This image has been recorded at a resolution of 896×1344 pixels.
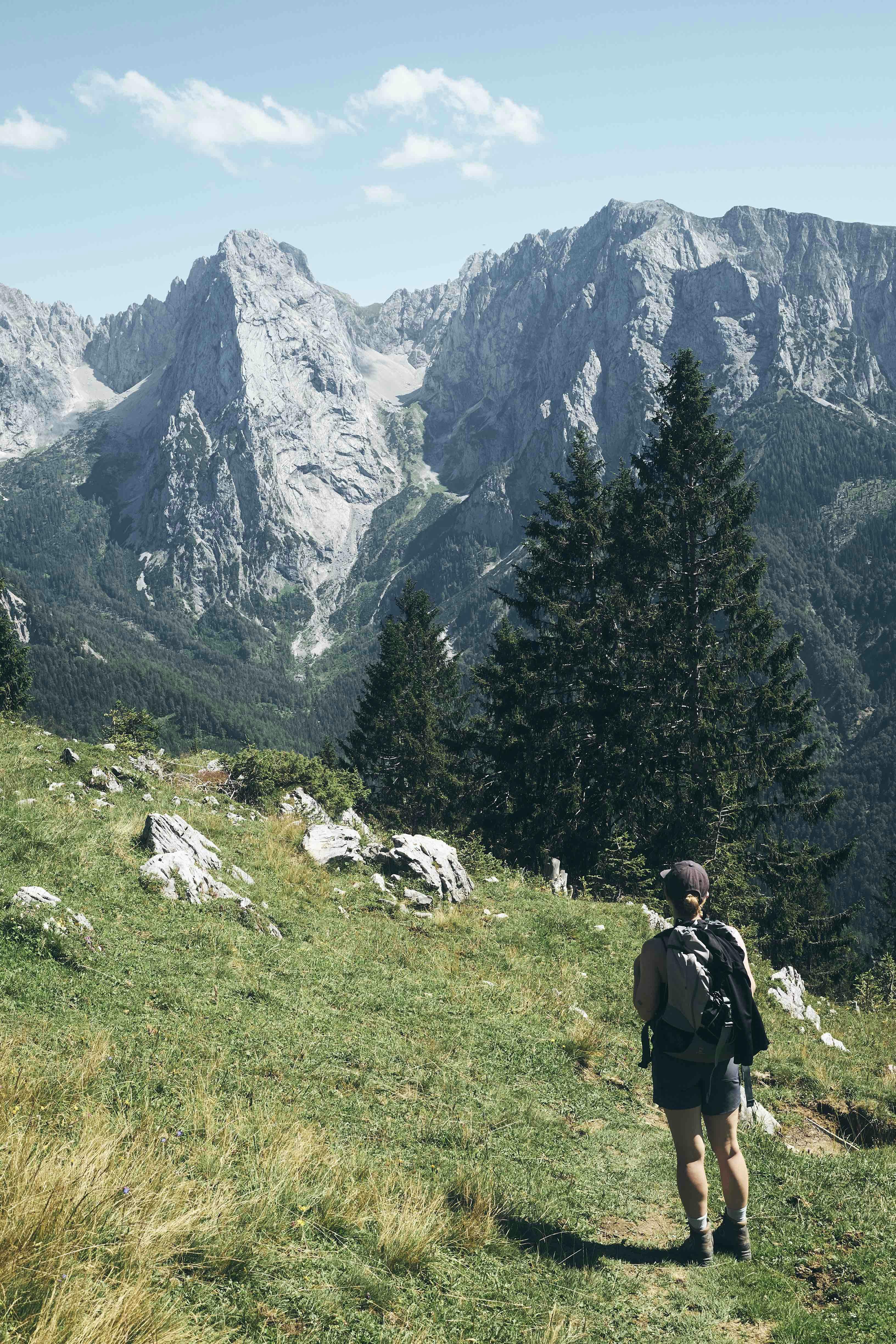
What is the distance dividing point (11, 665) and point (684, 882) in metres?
53.3

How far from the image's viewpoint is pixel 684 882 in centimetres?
663

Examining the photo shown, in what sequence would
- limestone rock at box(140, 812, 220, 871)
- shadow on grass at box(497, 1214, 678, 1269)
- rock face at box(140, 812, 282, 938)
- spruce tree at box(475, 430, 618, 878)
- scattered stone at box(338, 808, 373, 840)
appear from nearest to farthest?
shadow on grass at box(497, 1214, 678, 1269), rock face at box(140, 812, 282, 938), limestone rock at box(140, 812, 220, 871), scattered stone at box(338, 808, 373, 840), spruce tree at box(475, 430, 618, 878)

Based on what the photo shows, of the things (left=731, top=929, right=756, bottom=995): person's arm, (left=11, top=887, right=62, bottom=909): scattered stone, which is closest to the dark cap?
(left=731, top=929, right=756, bottom=995): person's arm

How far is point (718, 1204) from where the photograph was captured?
720 centimetres

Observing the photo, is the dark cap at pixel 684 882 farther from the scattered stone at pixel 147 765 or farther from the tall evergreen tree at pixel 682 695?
the scattered stone at pixel 147 765

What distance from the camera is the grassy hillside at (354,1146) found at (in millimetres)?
4203

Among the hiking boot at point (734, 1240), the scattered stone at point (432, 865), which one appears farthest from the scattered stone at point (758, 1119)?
the scattered stone at point (432, 865)

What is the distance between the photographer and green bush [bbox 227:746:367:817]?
27.3 meters

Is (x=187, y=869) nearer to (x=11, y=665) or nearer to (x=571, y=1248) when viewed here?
(x=571, y=1248)

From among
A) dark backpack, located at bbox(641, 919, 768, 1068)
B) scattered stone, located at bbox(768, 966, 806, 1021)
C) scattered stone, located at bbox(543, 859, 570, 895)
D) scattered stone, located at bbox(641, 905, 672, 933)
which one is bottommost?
scattered stone, located at bbox(543, 859, 570, 895)

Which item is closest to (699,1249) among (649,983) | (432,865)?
(649,983)

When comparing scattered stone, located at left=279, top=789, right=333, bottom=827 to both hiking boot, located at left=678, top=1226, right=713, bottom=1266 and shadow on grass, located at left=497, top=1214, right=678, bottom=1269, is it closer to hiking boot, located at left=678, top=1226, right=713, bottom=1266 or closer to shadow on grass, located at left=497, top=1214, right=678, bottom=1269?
shadow on grass, located at left=497, top=1214, right=678, bottom=1269

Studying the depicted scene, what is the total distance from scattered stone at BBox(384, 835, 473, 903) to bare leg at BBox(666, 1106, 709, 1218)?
10.6 meters

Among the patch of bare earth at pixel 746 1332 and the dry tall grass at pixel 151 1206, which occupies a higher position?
the dry tall grass at pixel 151 1206
